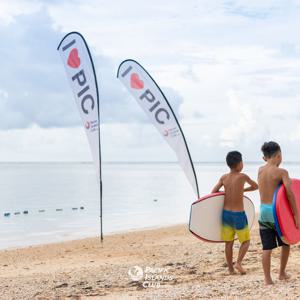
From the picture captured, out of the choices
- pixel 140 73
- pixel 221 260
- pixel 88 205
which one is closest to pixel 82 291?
pixel 221 260

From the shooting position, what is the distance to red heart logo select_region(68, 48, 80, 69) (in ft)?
35.6

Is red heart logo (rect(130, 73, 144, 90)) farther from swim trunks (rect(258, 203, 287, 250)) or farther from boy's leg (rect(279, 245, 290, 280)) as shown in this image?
boy's leg (rect(279, 245, 290, 280))

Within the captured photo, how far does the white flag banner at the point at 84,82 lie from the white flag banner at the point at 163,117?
1.15m

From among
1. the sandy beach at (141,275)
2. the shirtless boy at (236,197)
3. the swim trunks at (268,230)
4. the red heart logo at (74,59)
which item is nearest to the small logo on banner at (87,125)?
the red heart logo at (74,59)

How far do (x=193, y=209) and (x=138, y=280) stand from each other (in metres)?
1.10

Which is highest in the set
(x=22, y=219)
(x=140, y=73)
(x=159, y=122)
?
(x=140, y=73)

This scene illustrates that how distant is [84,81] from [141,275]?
474cm

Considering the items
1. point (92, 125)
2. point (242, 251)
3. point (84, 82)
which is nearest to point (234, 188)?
point (242, 251)

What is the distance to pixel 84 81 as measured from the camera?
35.3ft

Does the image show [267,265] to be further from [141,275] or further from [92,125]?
[92,125]

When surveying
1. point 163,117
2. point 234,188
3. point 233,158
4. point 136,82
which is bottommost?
point 234,188

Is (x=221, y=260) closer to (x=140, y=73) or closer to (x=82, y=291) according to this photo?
(x=82, y=291)

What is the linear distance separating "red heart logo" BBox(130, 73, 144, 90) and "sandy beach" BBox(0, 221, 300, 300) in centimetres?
293

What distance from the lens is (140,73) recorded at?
10.0 metres
